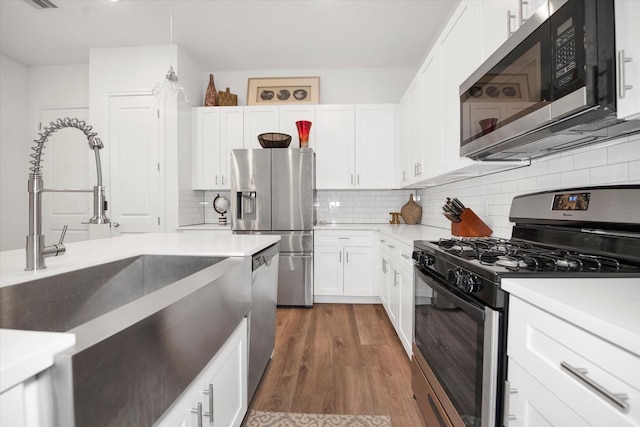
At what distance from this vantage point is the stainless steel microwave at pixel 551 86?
→ 2.92ft

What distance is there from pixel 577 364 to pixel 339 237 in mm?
2878

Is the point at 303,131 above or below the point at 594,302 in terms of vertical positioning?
above

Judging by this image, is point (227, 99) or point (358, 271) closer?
point (358, 271)

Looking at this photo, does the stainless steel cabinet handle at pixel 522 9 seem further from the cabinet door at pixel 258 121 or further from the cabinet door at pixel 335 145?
the cabinet door at pixel 258 121

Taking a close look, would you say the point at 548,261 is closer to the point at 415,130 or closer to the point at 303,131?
the point at 415,130

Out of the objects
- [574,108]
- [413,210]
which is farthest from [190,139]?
[574,108]

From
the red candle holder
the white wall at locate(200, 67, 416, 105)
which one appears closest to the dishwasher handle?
the red candle holder

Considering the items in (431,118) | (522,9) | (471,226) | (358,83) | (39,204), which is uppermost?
(358,83)

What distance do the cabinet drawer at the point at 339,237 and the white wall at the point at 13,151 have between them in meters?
3.83

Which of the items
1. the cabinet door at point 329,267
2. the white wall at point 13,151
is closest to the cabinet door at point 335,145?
the cabinet door at point 329,267

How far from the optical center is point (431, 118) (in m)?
2.39

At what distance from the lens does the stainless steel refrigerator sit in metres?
3.42

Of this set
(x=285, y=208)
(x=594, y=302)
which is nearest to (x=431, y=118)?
(x=285, y=208)

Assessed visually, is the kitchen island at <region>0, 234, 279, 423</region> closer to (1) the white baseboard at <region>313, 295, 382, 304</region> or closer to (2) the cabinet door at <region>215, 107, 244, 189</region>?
(1) the white baseboard at <region>313, 295, 382, 304</region>
